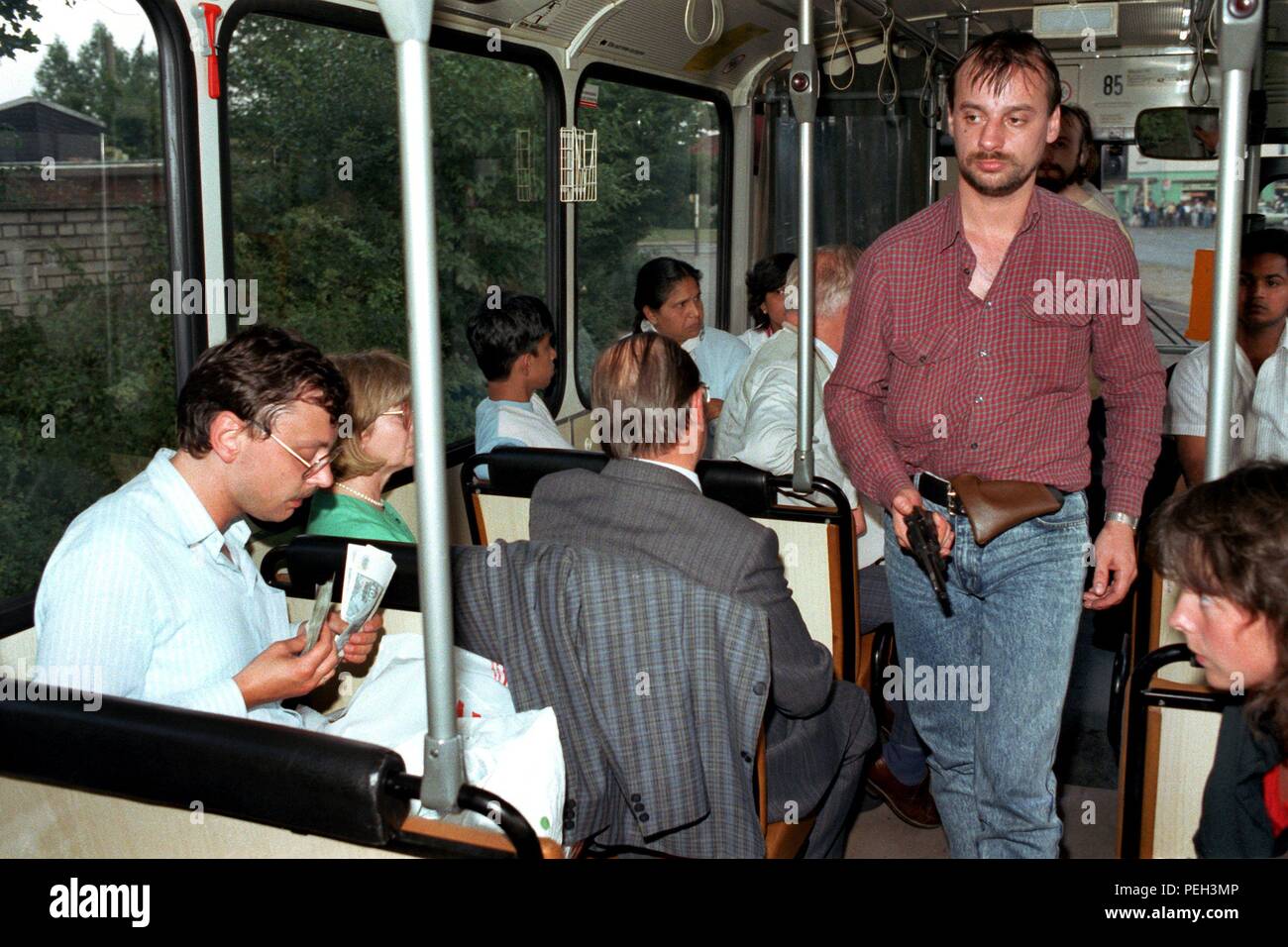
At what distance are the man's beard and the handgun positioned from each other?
611 mm

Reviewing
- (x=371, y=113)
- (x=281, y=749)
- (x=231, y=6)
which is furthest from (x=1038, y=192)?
(x=371, y=113)

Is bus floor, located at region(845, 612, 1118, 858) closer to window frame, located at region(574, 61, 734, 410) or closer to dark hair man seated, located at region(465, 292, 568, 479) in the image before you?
Result: dark hair man seated, located at region(465, 292, 568, 479)

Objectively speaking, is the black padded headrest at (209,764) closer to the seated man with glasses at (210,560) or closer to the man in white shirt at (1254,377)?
the seated man with glasses at (210,560)

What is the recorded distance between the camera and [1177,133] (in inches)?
241

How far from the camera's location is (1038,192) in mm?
2426

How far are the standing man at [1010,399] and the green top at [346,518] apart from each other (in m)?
1.10

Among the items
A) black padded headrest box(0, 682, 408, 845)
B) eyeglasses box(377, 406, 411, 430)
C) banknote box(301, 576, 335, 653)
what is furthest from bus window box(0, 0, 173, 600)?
black padded headrest box(0, 682, 408, 845)

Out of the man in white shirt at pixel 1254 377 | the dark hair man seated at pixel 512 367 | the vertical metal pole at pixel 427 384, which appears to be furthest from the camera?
the dark hair man seated at pixel 512 367

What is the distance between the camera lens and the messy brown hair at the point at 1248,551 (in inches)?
61.6

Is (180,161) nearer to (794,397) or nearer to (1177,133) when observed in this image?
(794,397)

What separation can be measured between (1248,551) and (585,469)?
1.54 m

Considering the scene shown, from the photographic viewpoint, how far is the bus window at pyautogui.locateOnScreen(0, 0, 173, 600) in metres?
2.67

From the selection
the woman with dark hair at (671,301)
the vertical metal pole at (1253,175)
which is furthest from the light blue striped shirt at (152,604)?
the vertical metal pole at (1253,175)

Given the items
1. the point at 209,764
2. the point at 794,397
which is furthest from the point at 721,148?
the point at 209,764
